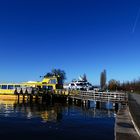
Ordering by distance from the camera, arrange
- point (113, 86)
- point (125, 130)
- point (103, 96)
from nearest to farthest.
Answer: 1. point (125, 130)
2. point (103, 96)
3. point (113, 86)

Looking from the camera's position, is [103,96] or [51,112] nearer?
[51,112]

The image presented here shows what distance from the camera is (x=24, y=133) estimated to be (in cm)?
2627

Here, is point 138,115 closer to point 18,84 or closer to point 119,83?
point 18,84

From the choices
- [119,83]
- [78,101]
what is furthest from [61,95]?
[119,83]

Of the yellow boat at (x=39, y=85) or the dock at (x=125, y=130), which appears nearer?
the dock at (x=125, y=130)

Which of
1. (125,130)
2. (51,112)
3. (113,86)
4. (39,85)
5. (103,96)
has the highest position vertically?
(113,86)

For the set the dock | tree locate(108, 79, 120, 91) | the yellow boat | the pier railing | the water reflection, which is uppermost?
tree locate(108, 79, 120, 91)

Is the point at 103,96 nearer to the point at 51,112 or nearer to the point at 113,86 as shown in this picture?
the point at 51,112

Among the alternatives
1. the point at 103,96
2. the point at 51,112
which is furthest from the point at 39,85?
the point at 51,112

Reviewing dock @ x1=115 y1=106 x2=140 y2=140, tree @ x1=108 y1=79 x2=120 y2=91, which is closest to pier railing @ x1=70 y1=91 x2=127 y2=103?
dock @ x1=115 y1=106 x2=140 y2=140

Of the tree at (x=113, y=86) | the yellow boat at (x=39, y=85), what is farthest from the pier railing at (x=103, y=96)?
the tree at (x=113, y=86)

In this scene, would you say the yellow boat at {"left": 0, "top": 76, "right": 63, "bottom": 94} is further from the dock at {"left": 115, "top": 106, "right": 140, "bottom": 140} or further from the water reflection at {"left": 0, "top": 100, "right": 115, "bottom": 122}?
the dock at {"left": 115, "top": 106, "right": 140, "bottom": 140}

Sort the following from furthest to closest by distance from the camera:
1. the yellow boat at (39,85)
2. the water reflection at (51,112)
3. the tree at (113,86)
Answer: the tree at (113,86)
the yellow boat at (39,85)
the water reflection at (51,112)

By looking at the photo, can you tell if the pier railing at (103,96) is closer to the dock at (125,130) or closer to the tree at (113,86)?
the dock at (125,130)
